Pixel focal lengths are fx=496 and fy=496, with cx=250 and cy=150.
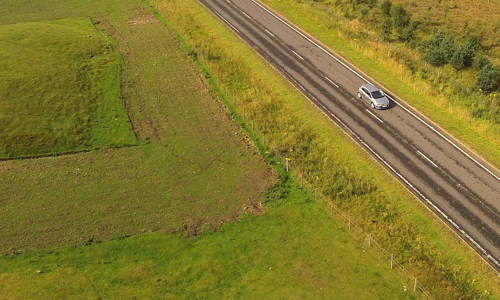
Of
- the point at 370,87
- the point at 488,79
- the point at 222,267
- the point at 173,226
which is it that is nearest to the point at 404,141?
the point at 370,87

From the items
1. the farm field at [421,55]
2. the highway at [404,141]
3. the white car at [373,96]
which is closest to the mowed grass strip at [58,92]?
the highway at [404,141]

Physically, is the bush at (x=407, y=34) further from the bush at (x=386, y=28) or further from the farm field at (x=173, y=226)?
the farm field at (x=173, y=226)

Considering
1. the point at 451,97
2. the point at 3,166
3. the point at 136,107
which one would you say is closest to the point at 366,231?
the point at 451,97

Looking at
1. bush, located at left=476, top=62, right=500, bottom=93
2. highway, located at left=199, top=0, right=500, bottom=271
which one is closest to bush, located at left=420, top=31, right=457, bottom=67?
bush, located at left=476, top=62, right=500, bottom=93

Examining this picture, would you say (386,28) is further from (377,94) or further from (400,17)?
(377,94)

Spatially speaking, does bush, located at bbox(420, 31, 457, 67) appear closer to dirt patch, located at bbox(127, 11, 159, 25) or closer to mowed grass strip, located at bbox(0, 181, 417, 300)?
mowed grass strip, located at bbox(0, 181, 417, 300)
